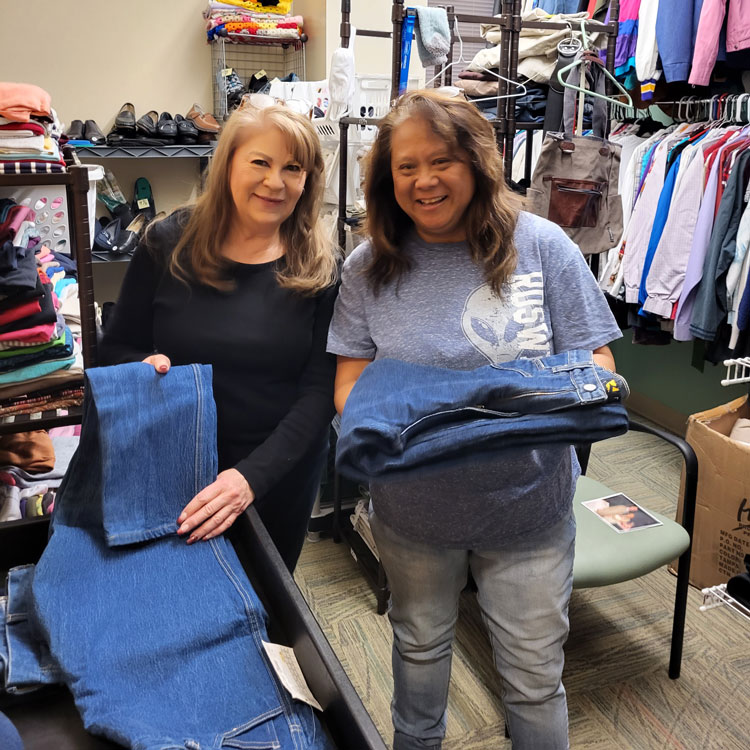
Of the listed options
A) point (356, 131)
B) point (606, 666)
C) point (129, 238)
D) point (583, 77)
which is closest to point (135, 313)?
point (356, 131)

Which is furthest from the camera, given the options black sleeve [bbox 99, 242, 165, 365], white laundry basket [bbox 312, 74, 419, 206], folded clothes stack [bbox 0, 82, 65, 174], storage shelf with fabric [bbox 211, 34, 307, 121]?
storage shelf with fabric [bbox 211, 34, 307, 121]

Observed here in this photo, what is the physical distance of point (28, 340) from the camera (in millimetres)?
1372

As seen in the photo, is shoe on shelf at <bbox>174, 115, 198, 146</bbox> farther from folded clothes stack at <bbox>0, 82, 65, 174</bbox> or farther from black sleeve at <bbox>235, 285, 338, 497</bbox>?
black sleeve at <bbox>235, 285, 338, 497</bbox>

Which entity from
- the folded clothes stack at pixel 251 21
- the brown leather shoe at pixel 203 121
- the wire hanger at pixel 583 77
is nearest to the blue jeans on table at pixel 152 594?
the wire hanger at pixel 583 77

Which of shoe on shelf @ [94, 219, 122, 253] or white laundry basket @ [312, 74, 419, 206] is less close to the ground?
white laundry basket @ [312, 74, 419, 206]

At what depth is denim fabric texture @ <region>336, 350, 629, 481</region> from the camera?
1.04 m

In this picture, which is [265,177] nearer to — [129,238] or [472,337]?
[472,337]

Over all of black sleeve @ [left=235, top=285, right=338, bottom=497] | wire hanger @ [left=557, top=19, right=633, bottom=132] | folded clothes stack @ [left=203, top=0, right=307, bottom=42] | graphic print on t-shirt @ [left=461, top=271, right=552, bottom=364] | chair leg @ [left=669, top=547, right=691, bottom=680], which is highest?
folded clothes stack @ [left=203, top=0, right=307, bottom=42]

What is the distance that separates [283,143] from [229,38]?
2.99 meters

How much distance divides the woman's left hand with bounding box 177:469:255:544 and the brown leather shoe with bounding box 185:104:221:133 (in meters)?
3.16

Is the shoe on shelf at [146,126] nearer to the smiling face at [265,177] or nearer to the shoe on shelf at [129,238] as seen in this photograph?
the shoe on shelf at [129,238]

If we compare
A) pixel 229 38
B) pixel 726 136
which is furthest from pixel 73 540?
pixel 229 38

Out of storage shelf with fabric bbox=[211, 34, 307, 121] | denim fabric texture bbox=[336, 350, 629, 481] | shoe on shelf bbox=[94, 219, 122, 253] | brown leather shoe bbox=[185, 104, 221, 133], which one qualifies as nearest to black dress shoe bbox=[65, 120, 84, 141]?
shoe on shelf bbox=[94, 219, 122, 253]

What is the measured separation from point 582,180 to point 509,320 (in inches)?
59.5
